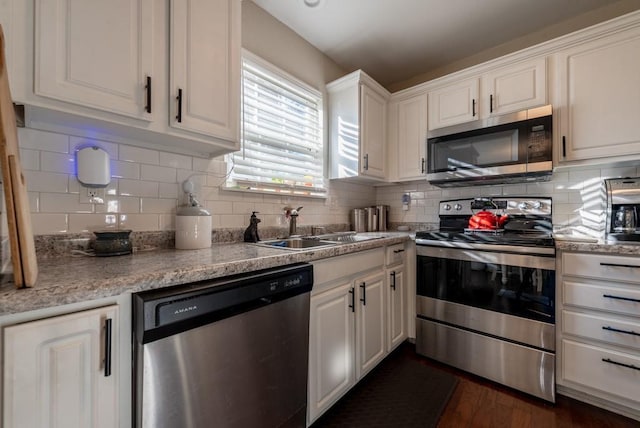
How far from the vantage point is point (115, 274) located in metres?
0.80

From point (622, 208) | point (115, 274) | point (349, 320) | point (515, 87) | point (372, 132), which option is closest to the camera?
point (115, 274)

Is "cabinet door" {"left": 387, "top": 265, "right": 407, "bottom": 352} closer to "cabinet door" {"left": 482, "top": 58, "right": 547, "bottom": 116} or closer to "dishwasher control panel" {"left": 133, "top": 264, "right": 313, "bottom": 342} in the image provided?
"dishwasher control panel" {"left": 133, "top": 264, "right": 313, "bottom": 342}

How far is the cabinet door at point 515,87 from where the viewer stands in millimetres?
1922

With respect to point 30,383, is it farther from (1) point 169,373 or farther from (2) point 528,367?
(2) point 528,367

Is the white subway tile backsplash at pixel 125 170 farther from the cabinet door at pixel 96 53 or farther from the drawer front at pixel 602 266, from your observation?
the drawer front at pixel 602 266

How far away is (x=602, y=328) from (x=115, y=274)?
2.32 metres

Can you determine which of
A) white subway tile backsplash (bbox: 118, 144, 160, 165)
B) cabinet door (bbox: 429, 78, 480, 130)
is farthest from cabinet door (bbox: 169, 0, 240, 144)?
cabinet door (bbox: 429, 78, 480, 130)

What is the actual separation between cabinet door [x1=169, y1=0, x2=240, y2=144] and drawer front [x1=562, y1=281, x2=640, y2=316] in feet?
6.90

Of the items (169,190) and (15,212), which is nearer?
(15,212)

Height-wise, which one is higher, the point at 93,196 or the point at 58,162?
the point at 58,162

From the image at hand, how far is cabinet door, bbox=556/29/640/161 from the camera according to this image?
165 cm

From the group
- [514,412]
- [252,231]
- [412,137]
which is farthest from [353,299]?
[412,137]

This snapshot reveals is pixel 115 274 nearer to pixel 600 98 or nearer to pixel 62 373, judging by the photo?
pixel 62 373

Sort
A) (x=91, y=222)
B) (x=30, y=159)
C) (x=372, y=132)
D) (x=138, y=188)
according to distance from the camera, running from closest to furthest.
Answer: (x=30, y=159) → (x=91, y=222) → (x=138, y=188) → (x=372, y=132)
